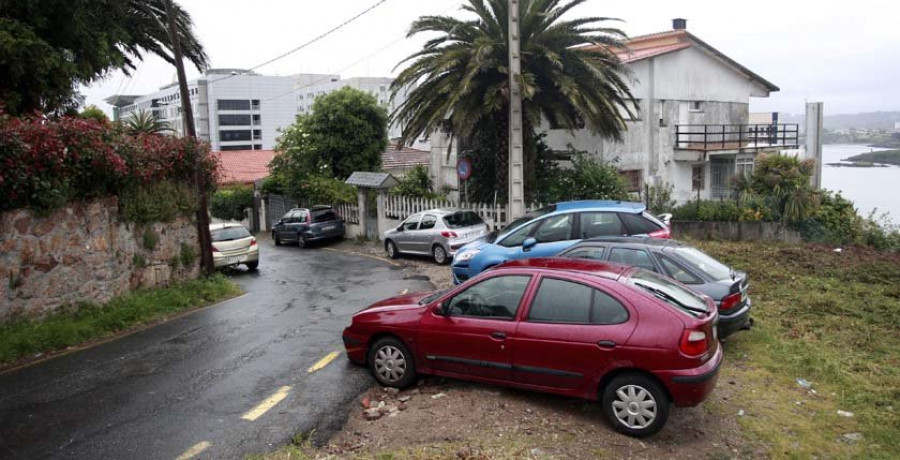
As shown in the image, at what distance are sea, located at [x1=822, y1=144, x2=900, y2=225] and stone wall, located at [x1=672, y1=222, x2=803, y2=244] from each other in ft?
6.92

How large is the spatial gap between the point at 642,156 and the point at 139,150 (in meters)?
A: 17.5

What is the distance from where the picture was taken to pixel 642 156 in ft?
79.5

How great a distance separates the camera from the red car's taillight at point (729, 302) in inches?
315

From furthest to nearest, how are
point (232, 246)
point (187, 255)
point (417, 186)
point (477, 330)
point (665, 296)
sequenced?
1. point (417, 186)
2. point (232, 246)
3. point (187, 255)
4. point (477, 330)
5. point (665, 296)

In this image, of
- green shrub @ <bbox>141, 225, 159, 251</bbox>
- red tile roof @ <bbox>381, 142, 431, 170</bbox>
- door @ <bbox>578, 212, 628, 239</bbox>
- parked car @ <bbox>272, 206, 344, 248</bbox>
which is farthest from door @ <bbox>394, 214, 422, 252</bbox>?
red tile roof @ <bbox>381, 142, 431, 170</bbox>

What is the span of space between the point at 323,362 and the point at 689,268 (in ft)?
15.8

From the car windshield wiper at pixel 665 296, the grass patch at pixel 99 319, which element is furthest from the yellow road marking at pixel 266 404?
the grass patch at pixel 99 319

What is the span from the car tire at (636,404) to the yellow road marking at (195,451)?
364 cm

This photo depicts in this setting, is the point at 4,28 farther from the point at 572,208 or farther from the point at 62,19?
the point at 572,208

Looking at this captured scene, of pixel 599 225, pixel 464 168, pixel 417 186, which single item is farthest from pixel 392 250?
pixel 599 225

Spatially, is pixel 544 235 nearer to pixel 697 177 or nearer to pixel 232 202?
pixel 697 177

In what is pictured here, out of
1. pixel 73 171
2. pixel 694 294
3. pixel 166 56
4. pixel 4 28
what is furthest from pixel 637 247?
pixel 166 56

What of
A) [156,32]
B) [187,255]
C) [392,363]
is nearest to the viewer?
[392,363]

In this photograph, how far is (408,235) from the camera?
64.1 feet
